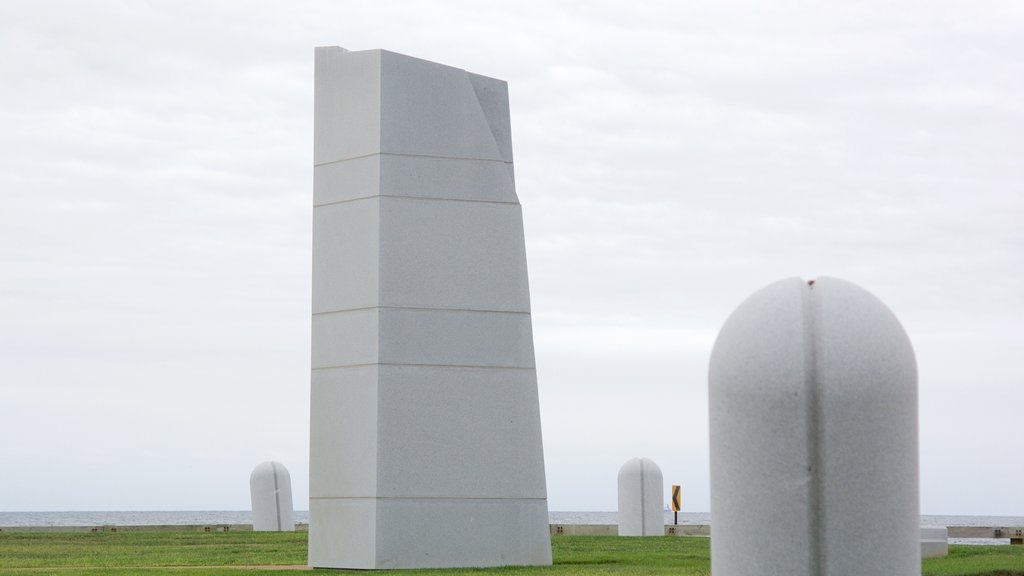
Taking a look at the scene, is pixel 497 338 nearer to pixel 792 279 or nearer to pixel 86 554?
pixel 86 554

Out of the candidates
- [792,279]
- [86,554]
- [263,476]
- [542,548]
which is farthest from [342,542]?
[263,476]

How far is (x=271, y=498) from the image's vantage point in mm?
33625

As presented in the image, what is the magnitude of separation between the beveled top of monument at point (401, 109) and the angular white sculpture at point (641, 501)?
14465 mm

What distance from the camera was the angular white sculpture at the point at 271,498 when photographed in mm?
33562

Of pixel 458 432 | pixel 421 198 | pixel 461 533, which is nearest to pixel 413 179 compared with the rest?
pixel 421 198

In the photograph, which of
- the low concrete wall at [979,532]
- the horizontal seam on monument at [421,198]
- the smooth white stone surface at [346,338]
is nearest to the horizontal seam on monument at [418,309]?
the smooth white stone surface at [346,338]

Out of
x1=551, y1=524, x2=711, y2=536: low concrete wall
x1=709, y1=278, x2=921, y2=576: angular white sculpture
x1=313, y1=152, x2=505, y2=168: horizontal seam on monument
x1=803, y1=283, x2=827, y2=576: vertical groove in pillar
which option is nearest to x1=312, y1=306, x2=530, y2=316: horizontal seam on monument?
x1=313, y1=152, x2=505, y2=168: horizontal seam on monument

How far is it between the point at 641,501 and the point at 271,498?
390 inches

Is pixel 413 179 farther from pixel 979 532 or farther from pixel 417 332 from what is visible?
pixel 979 532

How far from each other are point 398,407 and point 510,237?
303 centimetres

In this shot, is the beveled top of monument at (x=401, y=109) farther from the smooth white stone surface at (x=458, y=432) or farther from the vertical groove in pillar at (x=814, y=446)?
the vertical groove in pillar at (x=814, y=446)

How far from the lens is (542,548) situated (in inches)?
718

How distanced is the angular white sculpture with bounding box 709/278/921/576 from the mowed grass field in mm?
7629

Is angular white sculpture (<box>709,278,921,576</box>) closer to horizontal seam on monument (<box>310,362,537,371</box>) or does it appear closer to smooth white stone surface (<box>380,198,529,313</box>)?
horizontal seam on monument (<box>310,362,537,371</box>)
